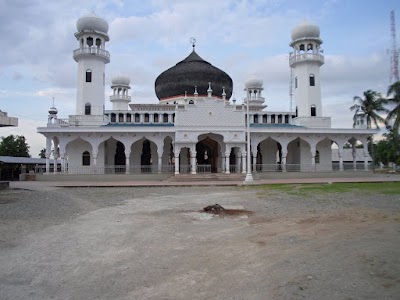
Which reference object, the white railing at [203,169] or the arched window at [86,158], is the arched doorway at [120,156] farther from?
the arched window at [86,158]

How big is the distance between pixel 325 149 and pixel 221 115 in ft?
36.3

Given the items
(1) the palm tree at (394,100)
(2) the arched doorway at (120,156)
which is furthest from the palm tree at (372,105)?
(2) the arched doorway at (120,156)

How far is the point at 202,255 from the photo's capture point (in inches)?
211

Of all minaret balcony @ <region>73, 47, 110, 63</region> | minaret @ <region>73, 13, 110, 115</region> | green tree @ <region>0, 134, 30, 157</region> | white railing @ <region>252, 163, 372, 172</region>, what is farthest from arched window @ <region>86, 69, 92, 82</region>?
green tree @ <region>0, 134, 30, 157</region>

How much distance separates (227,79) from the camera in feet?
121

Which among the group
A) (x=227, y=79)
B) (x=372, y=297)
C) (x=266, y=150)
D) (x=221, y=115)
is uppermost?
(x=227, y=79)

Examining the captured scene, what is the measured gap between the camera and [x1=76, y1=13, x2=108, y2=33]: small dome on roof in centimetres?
3073

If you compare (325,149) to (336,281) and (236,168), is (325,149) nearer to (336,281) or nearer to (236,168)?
(236,168)

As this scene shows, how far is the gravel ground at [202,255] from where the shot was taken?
157 inches

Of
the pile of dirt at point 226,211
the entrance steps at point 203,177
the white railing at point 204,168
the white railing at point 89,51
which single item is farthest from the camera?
the white railing at point 89,51

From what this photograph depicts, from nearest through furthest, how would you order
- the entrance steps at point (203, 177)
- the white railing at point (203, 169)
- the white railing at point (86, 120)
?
the entrance steps at point (203, 177), the white railing at point (203, 169), the white railing at point (86, 120)

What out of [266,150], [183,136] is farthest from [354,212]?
[266,150]

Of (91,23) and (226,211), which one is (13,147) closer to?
(91,23)

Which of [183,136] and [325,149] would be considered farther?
[325,149]
